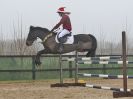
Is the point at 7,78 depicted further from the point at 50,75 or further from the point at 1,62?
the point at 50,75

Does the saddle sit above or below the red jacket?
below

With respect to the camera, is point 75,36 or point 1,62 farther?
point 1,62

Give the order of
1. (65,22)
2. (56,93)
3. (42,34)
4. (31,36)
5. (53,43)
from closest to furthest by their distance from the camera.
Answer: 1. (56,93)
2. (65,22)
3. (53,43)
4. (42,34)
5. (31,36)

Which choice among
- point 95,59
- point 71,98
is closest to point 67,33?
point 95,59

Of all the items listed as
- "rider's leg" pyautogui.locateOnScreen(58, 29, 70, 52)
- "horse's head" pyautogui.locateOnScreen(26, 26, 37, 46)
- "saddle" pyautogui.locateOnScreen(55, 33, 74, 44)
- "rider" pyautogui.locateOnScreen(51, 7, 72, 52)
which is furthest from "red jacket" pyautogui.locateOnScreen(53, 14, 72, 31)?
"horse's head" pyautogui.locateOnScreen(26, 26, 37, 46)

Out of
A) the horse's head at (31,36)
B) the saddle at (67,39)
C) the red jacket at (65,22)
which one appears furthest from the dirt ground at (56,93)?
the red jacket at (65,22)

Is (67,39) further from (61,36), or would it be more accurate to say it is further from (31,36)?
(31,36)

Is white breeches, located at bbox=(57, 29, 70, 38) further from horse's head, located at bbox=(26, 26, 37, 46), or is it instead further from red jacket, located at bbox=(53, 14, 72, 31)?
horse's head, located at bbox=(26, 26, 37, 46)

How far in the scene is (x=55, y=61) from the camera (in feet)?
59.6

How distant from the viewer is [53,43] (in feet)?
41.9

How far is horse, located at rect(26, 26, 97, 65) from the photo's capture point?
12758 mm

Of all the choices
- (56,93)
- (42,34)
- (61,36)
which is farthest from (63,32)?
(56,93)

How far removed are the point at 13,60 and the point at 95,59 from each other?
663 centimetres

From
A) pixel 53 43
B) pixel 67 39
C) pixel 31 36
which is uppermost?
pixel 31 36
